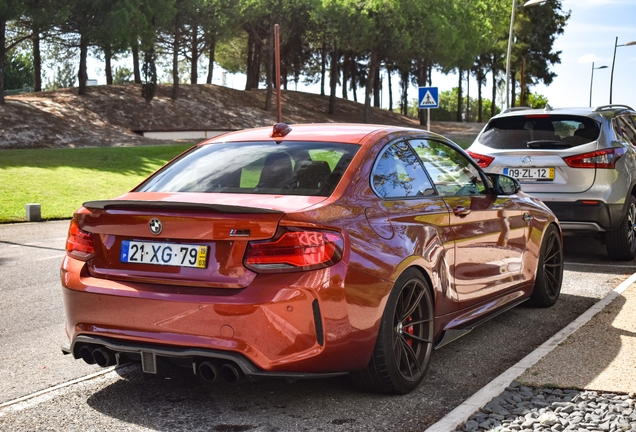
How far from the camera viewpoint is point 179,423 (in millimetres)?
4379

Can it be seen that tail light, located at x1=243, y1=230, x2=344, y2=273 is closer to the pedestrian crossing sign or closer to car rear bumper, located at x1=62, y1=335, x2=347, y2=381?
car rear bumper, located at x1=62, y1=335, x2=347, y2=381

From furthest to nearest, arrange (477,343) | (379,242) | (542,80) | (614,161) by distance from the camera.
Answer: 1. (542,80)
2. (614,161)
3. (477,343)
4. (379,242)

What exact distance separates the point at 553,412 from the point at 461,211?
1767 millimetres

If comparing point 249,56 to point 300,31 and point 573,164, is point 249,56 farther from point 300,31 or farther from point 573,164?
point 573,164

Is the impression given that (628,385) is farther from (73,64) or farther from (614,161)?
(73,64)

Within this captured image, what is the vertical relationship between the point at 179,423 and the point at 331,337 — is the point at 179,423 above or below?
below

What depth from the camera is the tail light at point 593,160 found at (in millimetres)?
9898

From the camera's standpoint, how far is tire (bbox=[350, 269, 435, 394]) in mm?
4680

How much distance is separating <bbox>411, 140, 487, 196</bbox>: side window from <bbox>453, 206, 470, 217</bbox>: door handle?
0.11 m

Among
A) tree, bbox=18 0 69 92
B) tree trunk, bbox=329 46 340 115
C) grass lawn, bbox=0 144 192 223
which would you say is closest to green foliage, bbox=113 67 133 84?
tree trunk, bbox=329 46 340 115

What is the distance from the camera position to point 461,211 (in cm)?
578

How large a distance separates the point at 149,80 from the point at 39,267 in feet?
129

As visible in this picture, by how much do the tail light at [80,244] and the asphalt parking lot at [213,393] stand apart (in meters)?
0.83

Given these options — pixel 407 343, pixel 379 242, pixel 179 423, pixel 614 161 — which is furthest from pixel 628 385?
pixel 614 161
